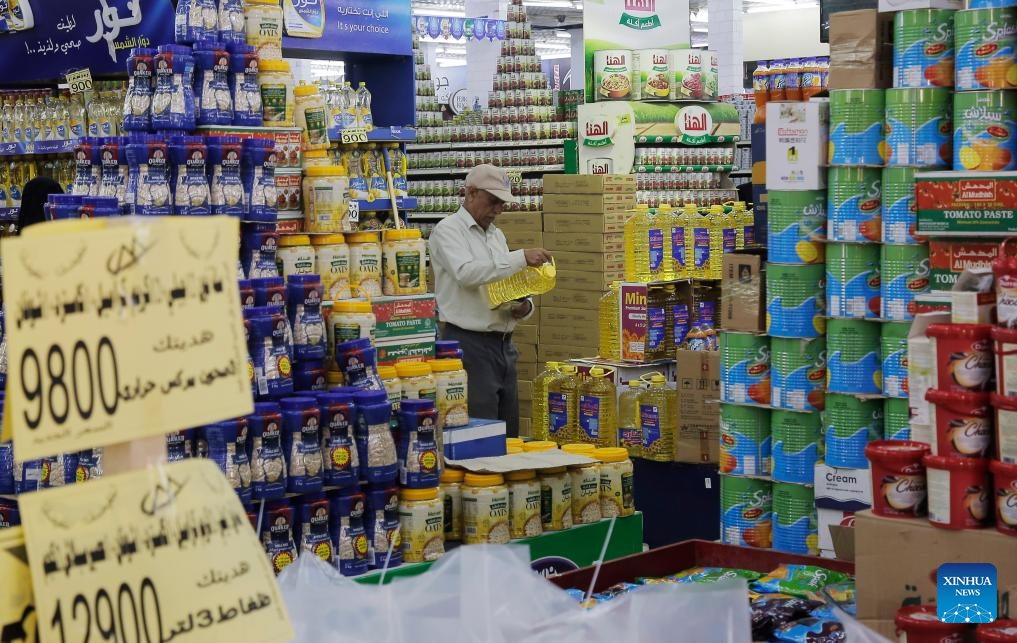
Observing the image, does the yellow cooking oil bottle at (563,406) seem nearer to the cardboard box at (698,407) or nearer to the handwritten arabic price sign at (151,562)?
the cardboard box at (698,407)

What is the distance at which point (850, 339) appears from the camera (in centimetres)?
435

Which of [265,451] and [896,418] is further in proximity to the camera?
[896,418]

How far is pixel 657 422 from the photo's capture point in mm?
6543

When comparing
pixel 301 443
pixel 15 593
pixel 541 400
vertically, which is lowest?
pixel 541 400

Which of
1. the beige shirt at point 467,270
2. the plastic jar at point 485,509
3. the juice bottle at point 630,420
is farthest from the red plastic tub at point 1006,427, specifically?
the juice bottle at point 630,420

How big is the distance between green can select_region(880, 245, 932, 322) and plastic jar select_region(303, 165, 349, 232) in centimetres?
190

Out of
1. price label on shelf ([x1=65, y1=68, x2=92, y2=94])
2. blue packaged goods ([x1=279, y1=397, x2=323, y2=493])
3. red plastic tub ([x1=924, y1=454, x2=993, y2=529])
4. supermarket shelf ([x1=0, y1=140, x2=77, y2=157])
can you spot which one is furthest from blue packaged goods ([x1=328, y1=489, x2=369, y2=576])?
supermarket shelf ([x1=0, y1=140, x2=77, y2=157])

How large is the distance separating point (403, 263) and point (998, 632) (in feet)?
10.1

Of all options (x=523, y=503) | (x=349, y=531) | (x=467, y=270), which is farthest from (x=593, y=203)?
(x=349, y=531)

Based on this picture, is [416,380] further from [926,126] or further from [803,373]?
[926,126]

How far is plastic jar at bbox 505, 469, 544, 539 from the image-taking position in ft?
14.3

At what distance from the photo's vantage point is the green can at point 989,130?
12.7ft

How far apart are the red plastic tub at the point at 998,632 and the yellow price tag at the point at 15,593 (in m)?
1.54

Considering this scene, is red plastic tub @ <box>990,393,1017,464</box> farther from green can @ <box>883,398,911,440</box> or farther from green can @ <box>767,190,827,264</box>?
green can @ <box>767,190,827,264</box>
